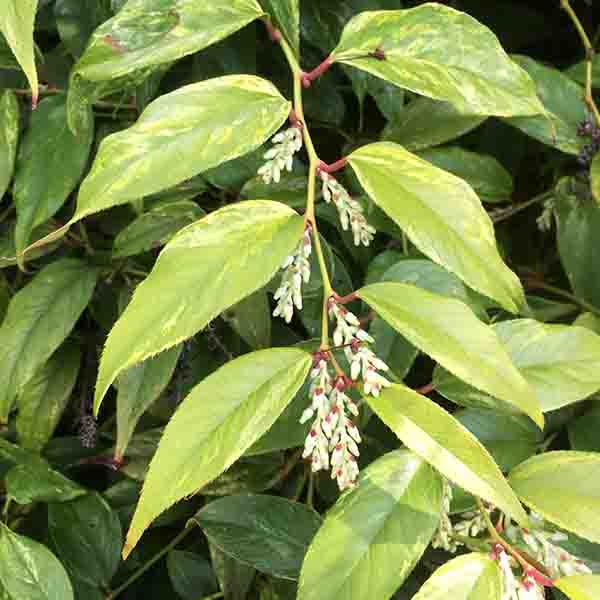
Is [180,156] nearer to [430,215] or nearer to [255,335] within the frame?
[430,215]

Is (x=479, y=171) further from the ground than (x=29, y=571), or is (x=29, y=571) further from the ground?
(x=479, y=171)

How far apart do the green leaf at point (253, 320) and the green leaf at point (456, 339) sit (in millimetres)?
297

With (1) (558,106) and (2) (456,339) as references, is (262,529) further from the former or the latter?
(1) (558,106)

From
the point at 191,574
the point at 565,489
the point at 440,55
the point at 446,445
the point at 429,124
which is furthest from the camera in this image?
the point at 191,574

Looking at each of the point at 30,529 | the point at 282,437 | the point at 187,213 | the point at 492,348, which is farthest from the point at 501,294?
the point at 30,529

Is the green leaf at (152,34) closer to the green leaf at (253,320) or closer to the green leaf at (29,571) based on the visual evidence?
the green leaf at (253,320)

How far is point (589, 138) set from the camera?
1063 millimetres

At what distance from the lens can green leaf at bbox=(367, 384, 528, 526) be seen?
0.57 meters

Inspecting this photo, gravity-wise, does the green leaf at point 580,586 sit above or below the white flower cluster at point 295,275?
below

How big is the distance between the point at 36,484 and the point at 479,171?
0.62m

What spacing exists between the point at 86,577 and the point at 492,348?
0.69m

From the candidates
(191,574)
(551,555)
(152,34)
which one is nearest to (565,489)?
(551,555)

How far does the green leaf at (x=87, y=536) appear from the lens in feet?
3.65

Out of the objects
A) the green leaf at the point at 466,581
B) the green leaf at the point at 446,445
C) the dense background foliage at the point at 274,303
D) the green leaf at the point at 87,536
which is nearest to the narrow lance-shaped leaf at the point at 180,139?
the dense background foliage at the point at 274,303
